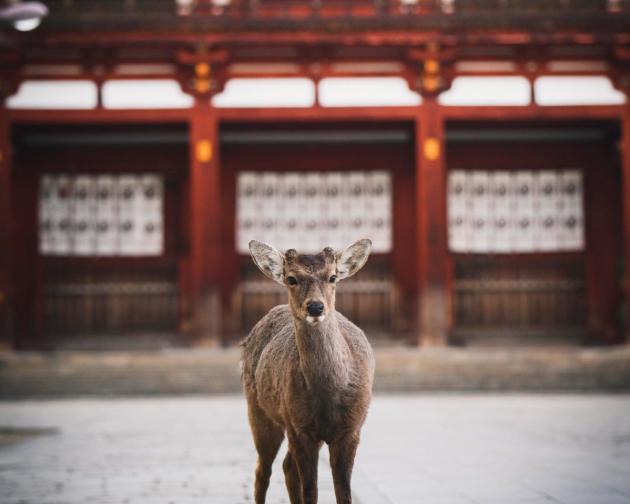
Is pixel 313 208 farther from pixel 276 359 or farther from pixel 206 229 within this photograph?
pixel 276 359

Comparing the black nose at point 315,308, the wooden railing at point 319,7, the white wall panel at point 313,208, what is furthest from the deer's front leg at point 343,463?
the white wall panel at point 313,208

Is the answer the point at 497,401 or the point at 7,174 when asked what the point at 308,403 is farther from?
the point at 7,174

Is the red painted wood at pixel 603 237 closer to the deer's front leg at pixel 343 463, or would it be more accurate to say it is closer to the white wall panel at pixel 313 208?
the white wall panel at pixel 313 208

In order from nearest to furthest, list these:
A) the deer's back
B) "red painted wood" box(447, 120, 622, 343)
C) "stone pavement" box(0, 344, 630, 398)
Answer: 1. the deer's back
2. "stone pavement" box(0, 344, 630, 398)
3. "red painted wood" box(447, 120, 622, 343)

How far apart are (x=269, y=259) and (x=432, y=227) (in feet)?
33.2

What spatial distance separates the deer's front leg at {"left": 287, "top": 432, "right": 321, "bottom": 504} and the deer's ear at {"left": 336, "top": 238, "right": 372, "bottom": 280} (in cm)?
85

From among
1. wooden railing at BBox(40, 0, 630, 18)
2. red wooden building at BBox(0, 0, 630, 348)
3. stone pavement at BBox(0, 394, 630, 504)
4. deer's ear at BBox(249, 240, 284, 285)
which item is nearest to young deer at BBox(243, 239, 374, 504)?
deer's ear at BBox(249, 240, 284, 285)

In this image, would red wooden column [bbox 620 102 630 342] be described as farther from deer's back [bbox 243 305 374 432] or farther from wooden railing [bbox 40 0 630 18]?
deer's back [bbox 243 305 374 432]

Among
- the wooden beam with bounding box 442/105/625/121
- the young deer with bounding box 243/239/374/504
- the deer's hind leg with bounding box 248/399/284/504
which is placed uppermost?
the wooden beam with bounding box 442/105/625/121

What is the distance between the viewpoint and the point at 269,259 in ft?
15.7

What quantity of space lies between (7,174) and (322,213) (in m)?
5.37

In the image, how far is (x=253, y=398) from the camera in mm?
5457

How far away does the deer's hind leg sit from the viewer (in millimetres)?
5402

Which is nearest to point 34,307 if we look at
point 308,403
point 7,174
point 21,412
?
point 7,174
